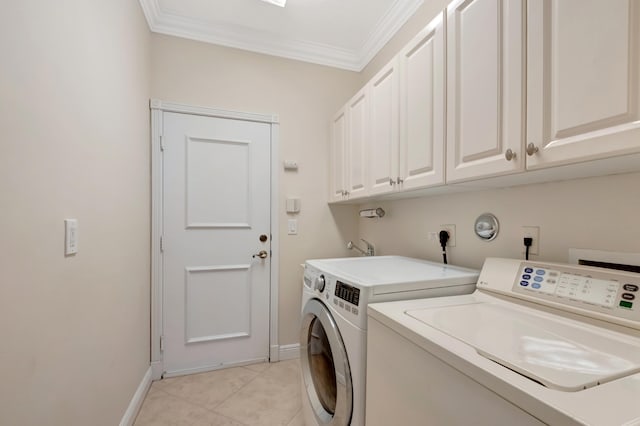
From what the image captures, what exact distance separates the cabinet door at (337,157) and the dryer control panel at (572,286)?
131cm

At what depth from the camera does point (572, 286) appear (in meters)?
0.89

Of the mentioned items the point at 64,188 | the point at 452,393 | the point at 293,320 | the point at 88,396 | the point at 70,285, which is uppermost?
the point at 64,188

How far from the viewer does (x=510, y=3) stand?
3.09 ft

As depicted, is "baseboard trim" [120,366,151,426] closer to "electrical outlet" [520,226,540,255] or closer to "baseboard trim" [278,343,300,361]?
"baseboard trim" [278,343,300,361]

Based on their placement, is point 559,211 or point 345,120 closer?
point 559,211

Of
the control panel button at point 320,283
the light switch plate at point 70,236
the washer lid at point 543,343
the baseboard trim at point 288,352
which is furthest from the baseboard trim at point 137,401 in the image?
the washer lid at point 543,343

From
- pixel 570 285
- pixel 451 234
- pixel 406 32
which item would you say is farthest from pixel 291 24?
pixel 570 285

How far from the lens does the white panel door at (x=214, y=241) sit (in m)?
2.14

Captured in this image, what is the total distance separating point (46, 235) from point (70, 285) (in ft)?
0.75

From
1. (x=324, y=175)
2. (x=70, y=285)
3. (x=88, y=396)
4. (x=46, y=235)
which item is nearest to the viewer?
(x=46, y=235)

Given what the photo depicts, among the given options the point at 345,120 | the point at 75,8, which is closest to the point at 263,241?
the point at 345,120

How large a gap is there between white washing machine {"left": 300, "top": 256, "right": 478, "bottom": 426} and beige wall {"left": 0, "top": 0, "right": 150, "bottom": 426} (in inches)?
36.5

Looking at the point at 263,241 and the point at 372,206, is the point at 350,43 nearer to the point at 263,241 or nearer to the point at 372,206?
the point at 372,206

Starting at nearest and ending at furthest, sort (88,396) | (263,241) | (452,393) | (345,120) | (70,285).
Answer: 1. (452,393)
2. (70,285)
3. (88,396)
4. (345,120)
5. (263,241)
